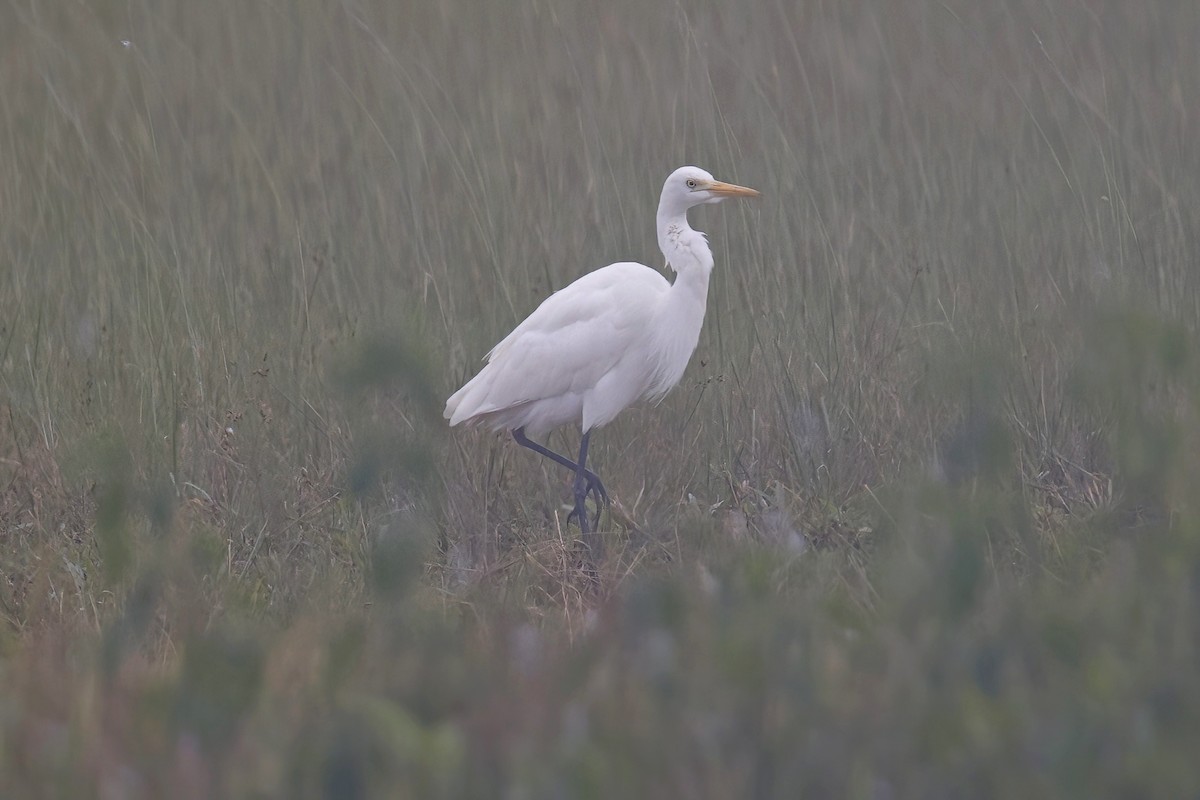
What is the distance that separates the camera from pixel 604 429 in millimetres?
4500

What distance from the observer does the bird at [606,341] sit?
3951 mm

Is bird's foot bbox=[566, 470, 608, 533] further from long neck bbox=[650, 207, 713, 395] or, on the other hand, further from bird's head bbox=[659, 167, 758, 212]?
bird's head bbox=[659, 167, 758, 212]

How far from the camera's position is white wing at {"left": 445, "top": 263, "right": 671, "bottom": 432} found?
13.0ft

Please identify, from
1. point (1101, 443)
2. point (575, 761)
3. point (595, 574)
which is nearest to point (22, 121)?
point (595, 574)

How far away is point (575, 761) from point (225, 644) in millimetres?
439

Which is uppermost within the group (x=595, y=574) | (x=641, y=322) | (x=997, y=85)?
(x=997, y=85)

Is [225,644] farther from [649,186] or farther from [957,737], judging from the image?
[649,186]

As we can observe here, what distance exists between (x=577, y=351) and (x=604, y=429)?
0.58 m

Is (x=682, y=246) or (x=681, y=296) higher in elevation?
(x=682, y=246)

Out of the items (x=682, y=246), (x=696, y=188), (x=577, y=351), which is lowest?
(x=577, y=351)

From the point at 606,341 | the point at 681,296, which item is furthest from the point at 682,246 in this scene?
the point at 606,341

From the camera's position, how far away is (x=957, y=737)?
57.4 inches

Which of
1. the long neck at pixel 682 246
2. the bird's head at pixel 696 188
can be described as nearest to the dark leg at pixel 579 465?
the long neck at pixel 682 246

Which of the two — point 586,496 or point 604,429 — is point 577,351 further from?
point 604,429
